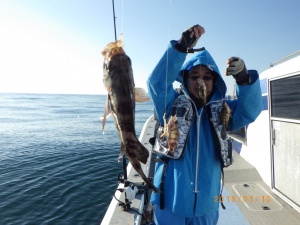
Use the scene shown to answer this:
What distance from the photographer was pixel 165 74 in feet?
9.41

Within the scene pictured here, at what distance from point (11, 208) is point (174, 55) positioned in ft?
29.5

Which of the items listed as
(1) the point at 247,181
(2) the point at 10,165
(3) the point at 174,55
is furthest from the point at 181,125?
(2) the point at 10,165

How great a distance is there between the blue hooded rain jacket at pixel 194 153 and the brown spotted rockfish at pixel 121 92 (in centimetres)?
61

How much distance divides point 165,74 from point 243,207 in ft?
13.1

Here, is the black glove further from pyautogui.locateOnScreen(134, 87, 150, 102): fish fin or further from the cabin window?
the cabin window

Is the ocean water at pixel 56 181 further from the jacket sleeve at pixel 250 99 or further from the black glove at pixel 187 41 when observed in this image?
the black glove at pixel 187 41

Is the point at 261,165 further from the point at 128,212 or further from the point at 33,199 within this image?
the point at 33,199

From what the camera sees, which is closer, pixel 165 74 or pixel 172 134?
pixel 165 74

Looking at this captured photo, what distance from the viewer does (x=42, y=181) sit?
11094mm

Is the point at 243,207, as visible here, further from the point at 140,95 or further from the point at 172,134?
the point at 140,95

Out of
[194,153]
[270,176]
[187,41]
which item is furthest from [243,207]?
[187,41]

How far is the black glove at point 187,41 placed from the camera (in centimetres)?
263

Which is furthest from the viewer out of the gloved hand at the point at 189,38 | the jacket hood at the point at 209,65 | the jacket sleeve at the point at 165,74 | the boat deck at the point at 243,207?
the boat deck at the point at 243,207

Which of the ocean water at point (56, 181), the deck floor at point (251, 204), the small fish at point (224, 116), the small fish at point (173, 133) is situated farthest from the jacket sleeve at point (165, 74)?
the ocean water at point (56, 181)
